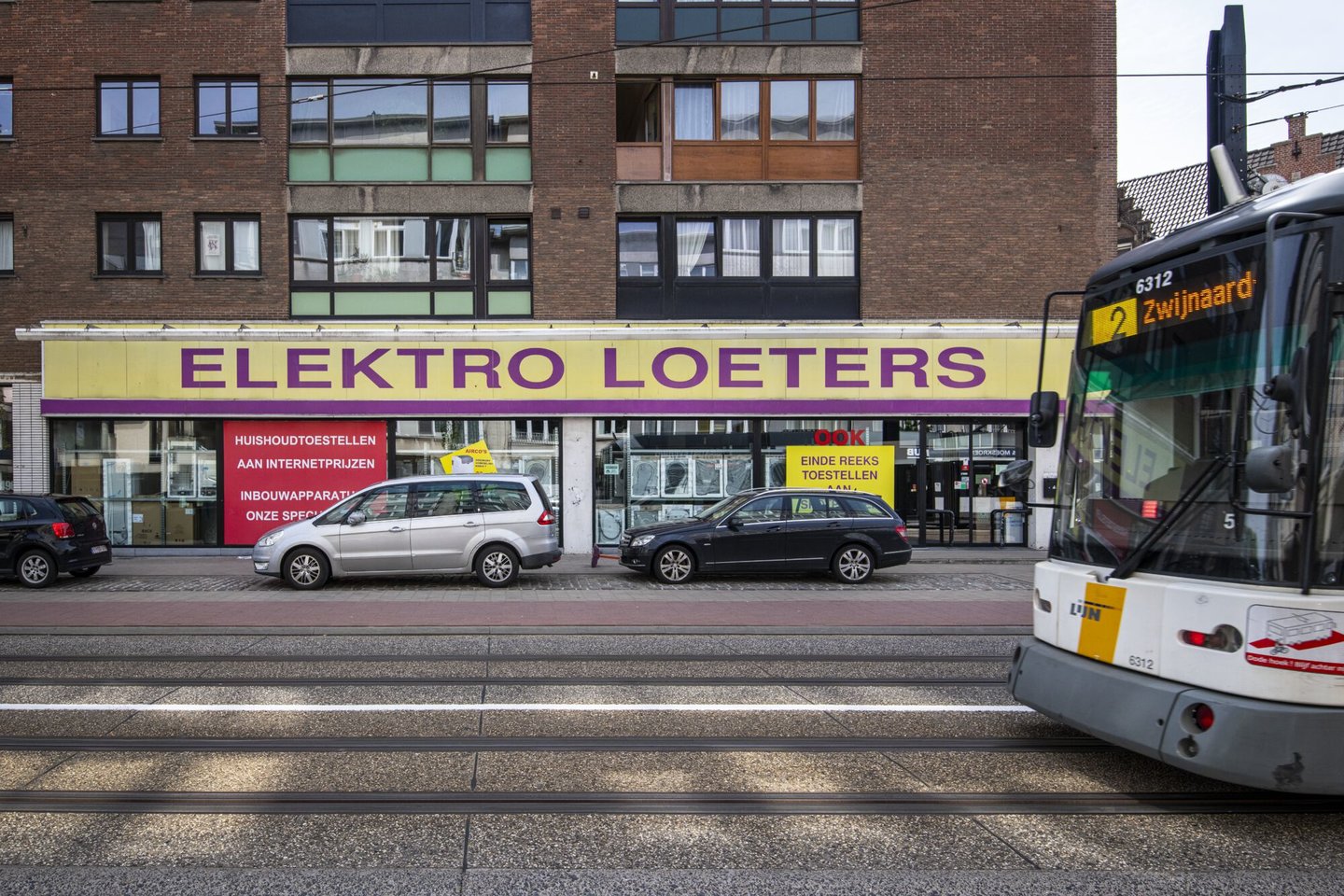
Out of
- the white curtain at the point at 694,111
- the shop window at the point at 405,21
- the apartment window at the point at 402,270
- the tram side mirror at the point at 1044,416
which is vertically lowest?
the tram side mirror at the point at 1044,416

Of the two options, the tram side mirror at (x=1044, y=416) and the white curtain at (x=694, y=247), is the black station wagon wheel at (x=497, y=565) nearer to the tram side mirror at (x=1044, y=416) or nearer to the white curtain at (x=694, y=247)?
the white curtain at (x=694, y=247)

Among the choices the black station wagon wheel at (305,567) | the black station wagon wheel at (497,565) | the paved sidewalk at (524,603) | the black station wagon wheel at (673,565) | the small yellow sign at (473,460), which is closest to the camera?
the paved sidewalk at (524,603)

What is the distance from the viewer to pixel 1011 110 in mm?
21297

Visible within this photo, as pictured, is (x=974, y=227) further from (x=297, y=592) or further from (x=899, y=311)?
(x=297, y=592)

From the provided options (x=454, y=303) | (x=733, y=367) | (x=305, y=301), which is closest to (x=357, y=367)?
(x=305, y=301)

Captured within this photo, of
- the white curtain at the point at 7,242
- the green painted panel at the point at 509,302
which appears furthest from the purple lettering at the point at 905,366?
the white curtain at the point at 7,242

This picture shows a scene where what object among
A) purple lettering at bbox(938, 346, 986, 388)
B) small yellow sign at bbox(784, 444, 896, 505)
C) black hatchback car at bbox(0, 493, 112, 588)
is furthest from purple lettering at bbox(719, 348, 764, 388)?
black hatchback car at bbox(0, 493, 112, 588)

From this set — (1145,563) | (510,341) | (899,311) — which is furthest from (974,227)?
(1145,563)

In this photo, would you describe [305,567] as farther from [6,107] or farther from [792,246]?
[6,107]

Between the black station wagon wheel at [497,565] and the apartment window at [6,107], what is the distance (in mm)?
14233

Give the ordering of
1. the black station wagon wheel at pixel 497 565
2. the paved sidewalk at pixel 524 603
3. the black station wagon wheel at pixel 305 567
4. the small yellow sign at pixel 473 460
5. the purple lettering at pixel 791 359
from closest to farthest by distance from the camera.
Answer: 1. the paved sidewalk at pixel 524 603
2. the black station wagon wheel at pixel 305 567
3. the black station wagon wheel at pixel 497 565
4. the small yellow sign at pixel 473 460
5. the purple lettering at pixel 791 359

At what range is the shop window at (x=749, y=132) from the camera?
21188mm

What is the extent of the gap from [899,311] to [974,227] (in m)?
2.30

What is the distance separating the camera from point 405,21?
2097cm
